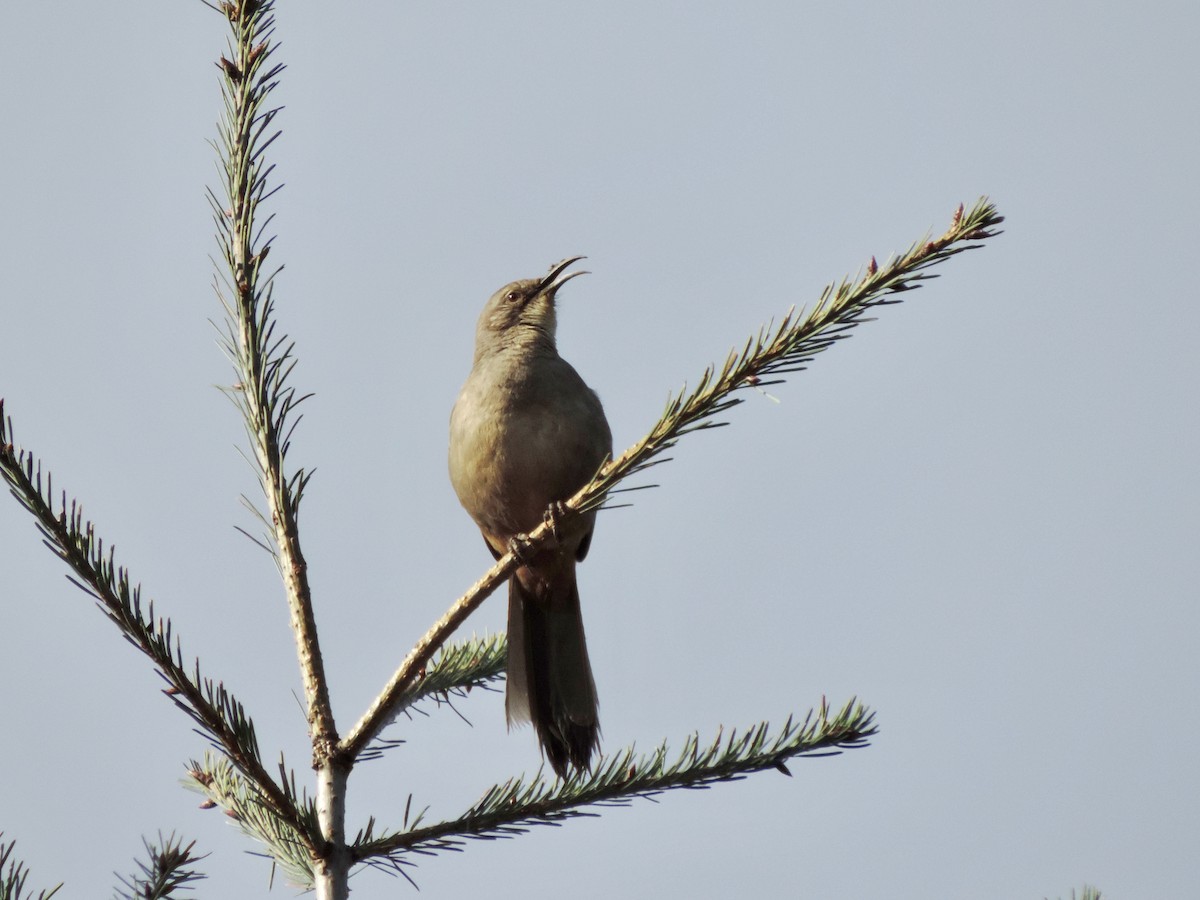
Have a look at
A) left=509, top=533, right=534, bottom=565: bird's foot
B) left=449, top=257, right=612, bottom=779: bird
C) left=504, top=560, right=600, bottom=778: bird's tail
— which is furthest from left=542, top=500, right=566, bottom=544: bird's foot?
left=449, top=257, right=612, bottom=779: bird

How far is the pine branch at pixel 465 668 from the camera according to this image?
3.78 meters

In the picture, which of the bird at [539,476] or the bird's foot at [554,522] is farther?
the bird at [539,476]

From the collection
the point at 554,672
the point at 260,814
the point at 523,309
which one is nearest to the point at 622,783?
the point at 260,814

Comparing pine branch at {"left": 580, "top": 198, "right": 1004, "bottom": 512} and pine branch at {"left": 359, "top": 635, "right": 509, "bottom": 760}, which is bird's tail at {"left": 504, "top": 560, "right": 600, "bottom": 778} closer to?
pine branch at {"left": 359, "top": 635, "right": 509, "bottom": 760}

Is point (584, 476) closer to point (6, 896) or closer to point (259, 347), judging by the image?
point (259, 347)

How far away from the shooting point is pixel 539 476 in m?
5.62

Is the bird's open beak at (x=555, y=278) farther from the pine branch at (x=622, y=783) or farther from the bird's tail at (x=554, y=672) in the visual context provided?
the pine branch at (x=622, y=783)

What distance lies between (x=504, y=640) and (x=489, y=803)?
1.45 metres

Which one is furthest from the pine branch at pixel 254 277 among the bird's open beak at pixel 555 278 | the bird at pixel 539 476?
the bird's open beak at pixel 555 278

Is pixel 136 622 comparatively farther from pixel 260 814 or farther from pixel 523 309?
pixel 523 309

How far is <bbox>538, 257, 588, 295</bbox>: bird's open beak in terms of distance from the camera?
711cm

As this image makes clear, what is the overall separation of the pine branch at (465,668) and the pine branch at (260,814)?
2.08 feet

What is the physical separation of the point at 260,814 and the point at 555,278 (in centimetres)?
468

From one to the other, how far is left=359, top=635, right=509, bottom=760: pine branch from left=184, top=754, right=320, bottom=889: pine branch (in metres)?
0.63
